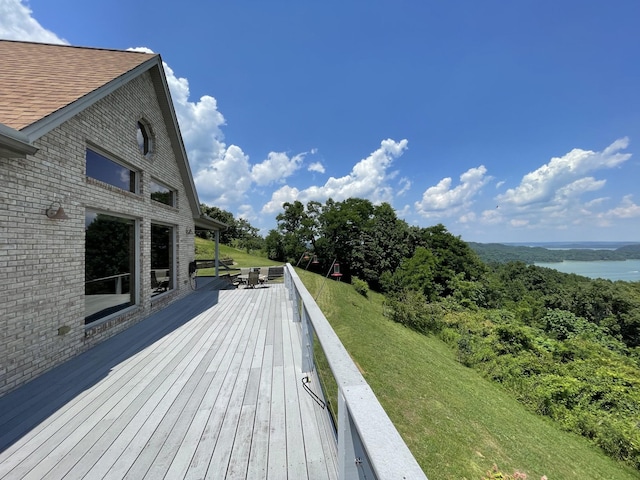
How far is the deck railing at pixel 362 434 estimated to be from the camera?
79 centimetres

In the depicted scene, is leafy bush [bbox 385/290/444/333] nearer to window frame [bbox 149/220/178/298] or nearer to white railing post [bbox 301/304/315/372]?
window frame [bbox 149/220/178/298]

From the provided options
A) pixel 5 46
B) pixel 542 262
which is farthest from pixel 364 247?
pixel 542 262

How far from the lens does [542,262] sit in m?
141

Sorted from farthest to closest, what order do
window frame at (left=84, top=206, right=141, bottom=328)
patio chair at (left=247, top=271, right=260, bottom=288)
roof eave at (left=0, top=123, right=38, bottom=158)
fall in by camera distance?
patio chair at (left=247, top=271, right=260, bottom=288), window frame at (left=84, top=206, right=141, bottom=328), roof eave at (left=0, top=123, right=38, bottom=158)

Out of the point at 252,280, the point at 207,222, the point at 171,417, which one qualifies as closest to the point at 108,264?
the point at 171,417

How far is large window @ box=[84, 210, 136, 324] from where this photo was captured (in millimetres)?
4277

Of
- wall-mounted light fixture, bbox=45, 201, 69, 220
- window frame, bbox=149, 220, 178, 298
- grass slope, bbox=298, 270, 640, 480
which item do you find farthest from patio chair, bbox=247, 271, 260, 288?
wall-mounted light fixture, bbox=45, 201, 69, 220

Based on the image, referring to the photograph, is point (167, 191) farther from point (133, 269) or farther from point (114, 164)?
point (133, 269)

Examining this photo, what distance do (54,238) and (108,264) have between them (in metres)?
1.45

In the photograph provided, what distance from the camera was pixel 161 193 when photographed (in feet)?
23.3

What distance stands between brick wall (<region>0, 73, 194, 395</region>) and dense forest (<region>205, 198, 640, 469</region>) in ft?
43.5

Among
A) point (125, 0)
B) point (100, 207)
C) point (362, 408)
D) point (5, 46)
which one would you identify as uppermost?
point (125, 0)

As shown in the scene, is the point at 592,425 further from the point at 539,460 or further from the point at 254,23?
the point at 254,23

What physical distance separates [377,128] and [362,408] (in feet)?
74.7
